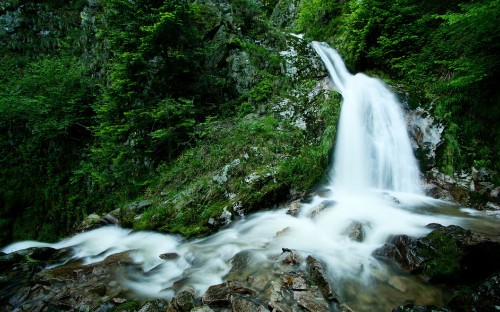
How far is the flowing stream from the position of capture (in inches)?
152

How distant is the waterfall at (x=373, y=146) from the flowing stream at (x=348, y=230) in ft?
0.09

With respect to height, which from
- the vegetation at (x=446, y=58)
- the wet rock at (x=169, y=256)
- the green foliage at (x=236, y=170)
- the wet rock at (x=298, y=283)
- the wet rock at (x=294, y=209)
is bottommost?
the wet rock at (x=169, y=256)

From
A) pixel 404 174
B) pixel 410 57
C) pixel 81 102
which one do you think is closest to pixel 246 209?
pixel 404 174

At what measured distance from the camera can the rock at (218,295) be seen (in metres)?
3.30

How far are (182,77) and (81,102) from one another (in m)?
5.62

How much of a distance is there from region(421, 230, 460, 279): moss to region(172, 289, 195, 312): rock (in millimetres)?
3245

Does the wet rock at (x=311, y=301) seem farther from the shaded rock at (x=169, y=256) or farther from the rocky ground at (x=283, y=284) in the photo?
the shaded rock at (x=169, y=256)

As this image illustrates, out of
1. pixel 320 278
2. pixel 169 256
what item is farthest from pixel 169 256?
pixel 320 278

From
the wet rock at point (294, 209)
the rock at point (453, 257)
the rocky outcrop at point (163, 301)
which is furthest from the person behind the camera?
the wet rock at point (294, 209)

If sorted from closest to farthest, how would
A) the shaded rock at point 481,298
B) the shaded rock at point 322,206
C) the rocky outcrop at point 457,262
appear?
1. the shaded rock at point 481,298
2. the rocky outcrop at point 457,262
3. the shaded rock at point 322,206

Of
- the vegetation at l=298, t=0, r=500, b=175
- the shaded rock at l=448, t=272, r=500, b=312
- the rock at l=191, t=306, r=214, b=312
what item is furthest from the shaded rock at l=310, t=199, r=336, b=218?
the vegetation at l=298, t=0, r=500, b=175

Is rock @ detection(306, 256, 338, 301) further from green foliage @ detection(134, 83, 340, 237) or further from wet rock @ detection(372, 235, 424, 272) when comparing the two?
green foliage @ detection(134, 83, 340, 237)

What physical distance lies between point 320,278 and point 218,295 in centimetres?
138

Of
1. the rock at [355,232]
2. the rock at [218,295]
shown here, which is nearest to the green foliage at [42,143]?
the rock at [218,295]
